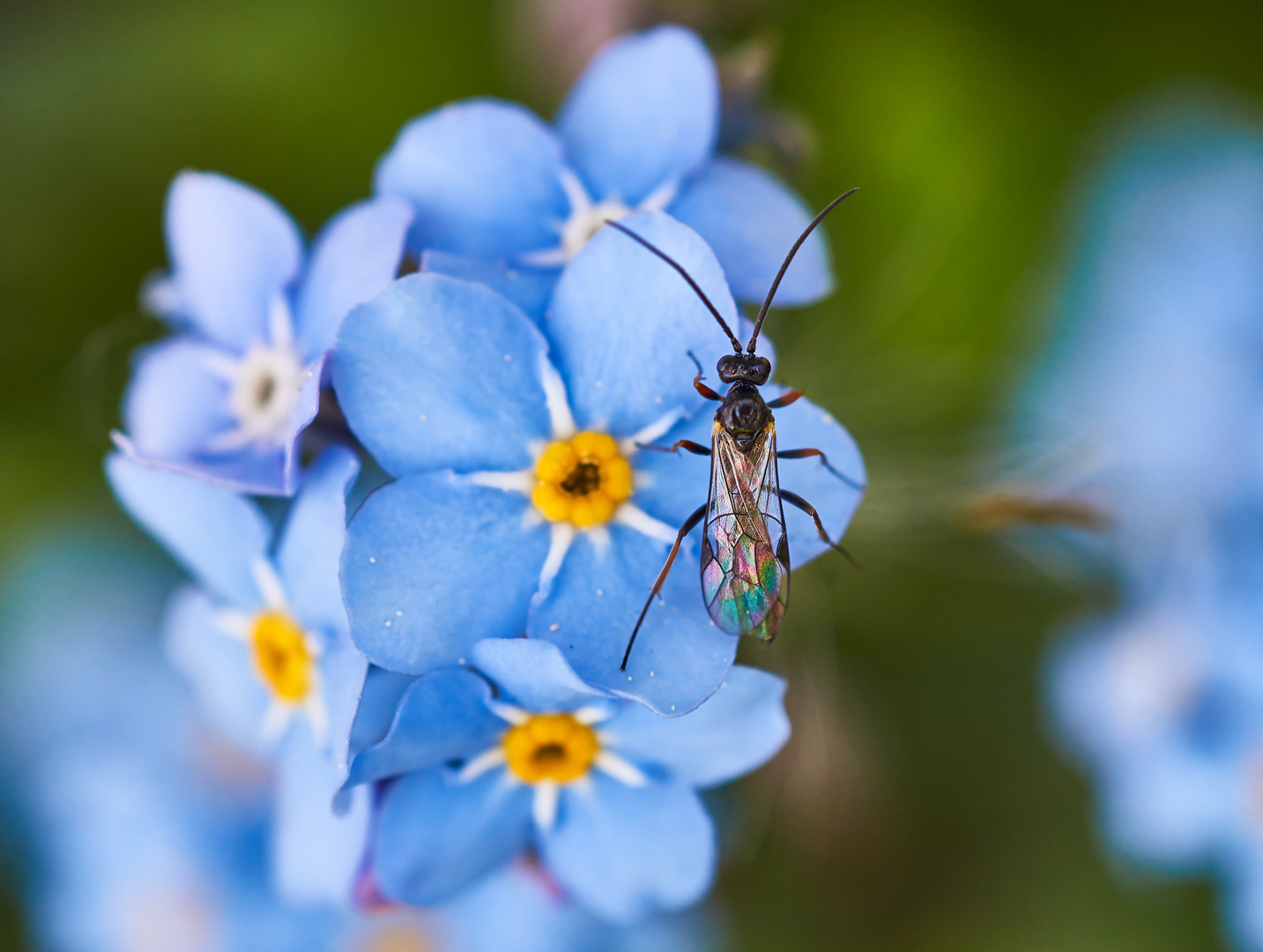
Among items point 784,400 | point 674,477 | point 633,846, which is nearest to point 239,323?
point 674,477

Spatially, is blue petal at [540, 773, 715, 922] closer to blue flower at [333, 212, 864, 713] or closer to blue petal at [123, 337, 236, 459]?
blue flower at [333, 212, 864, 713]

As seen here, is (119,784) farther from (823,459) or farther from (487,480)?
(823,459)

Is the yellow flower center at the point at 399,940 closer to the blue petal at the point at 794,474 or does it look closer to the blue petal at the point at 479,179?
the blue petal at the point at 794,474

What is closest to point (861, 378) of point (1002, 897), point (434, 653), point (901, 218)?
point (901, 218)

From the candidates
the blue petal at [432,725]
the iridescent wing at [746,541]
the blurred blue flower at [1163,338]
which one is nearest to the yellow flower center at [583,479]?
the iridescent wing at [746,541]

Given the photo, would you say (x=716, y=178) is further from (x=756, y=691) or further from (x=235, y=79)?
(x=235, y=79)

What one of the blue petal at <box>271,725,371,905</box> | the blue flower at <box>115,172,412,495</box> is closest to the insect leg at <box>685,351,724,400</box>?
the blue flower at <box>115,172,412,495</box>

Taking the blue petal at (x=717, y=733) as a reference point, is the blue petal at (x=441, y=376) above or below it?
above
